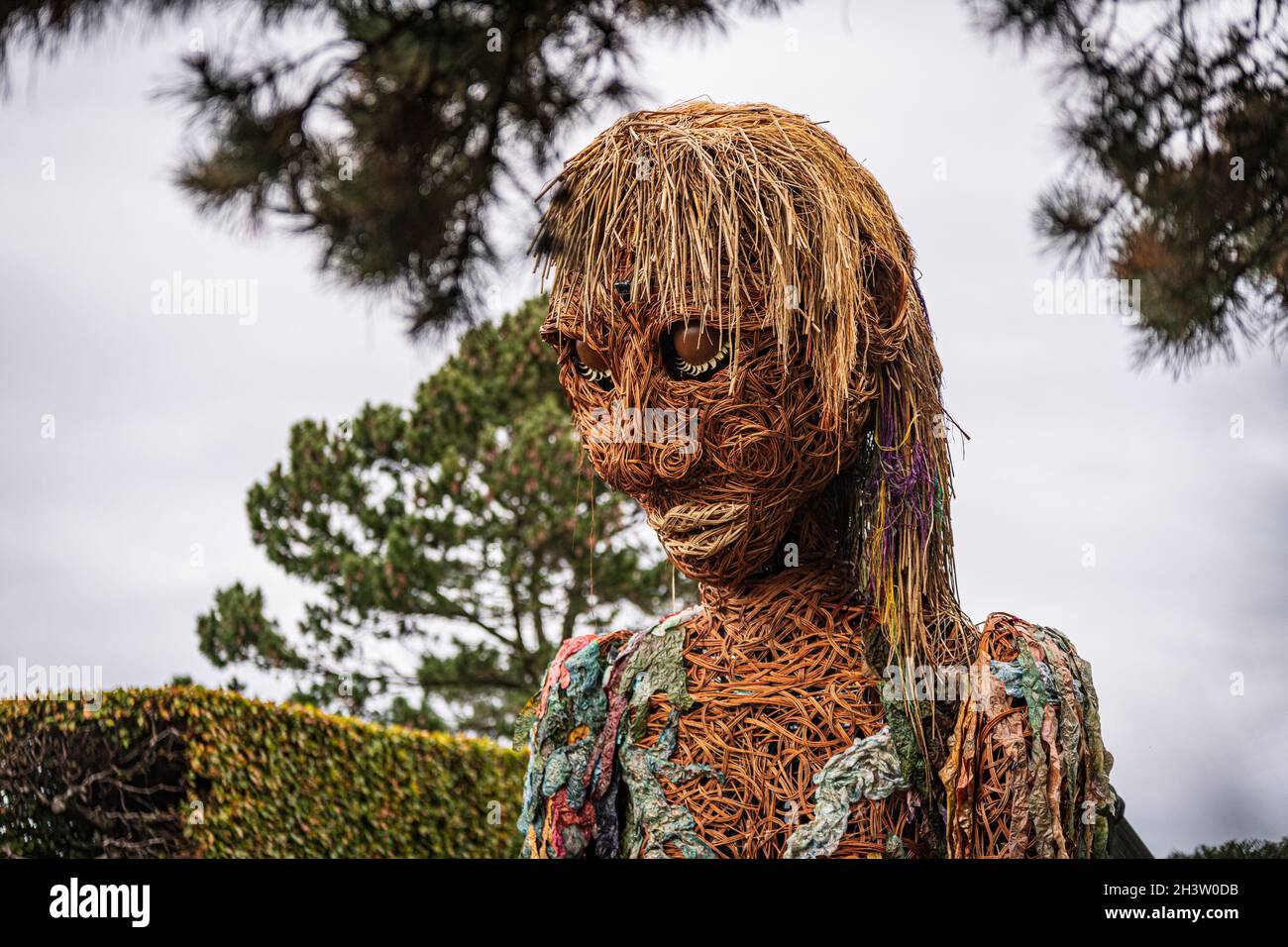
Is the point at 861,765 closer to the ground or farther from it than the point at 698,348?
closer to the ground

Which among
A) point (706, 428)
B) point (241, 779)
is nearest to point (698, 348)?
point (706, 428)

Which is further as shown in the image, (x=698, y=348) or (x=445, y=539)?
(x=445, y=539)

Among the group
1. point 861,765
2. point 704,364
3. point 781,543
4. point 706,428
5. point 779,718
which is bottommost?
point 861,765

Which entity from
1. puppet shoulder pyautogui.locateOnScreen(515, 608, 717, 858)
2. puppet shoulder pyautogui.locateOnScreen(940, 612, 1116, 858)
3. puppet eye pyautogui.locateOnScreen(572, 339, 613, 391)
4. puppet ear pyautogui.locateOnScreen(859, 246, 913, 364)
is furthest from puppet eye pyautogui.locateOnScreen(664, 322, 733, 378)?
puppet shoulder pyautogui.locateOnScreen(940, 612, 1116, 858)

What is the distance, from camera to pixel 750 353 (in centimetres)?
296

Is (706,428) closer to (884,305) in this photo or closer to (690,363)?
(690,363)

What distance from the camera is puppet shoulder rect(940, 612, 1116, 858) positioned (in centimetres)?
281

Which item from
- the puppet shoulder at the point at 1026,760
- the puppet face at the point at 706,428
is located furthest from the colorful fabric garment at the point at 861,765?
the puppet face at the point at 706,428

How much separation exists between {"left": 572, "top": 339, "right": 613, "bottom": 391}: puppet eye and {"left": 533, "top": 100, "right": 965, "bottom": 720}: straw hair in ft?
0.31

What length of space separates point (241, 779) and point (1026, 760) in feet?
15.7

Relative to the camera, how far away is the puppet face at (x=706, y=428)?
296 centimetres

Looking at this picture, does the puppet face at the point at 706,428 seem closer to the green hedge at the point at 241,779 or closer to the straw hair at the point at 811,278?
the straw hair at the point at 811,278
